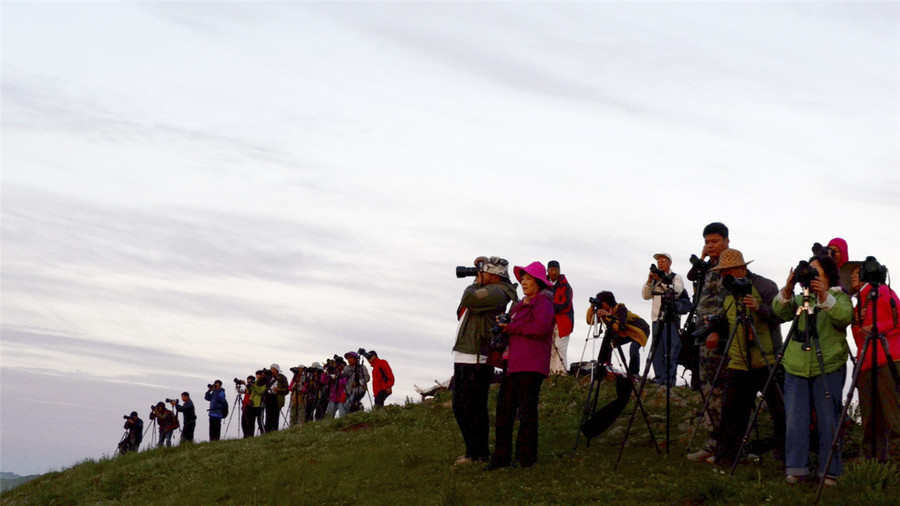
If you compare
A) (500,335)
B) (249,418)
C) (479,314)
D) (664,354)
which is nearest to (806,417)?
(500,335)

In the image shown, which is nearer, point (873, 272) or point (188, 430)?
point (873, 272)

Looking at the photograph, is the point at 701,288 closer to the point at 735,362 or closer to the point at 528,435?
the point at 735,362

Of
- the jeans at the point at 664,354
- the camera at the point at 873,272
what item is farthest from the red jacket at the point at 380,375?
the camera at the point at 873,272

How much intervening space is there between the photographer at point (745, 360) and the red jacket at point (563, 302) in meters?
7.15

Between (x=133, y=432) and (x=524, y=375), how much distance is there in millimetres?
24922

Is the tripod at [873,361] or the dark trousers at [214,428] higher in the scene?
the tripod at [873,361]

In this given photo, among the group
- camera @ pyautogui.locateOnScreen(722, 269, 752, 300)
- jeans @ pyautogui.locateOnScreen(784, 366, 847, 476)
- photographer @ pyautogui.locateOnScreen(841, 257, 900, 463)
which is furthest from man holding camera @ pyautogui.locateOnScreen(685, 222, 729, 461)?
photographer @ pyautogui.locateOnScreen(841, 257, 900, 463)

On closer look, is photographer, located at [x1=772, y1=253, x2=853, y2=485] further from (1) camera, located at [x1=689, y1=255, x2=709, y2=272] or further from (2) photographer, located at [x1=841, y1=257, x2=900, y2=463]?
(1) camera, located at [x1=689, y1=255, x2=709, y2=272]

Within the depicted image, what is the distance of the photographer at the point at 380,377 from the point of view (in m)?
25.7

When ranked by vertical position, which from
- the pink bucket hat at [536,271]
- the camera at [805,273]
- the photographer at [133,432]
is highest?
the pink bucket hat at [536,271]

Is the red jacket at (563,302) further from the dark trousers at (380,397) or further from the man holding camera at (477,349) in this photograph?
the dark trousers at (380,397)

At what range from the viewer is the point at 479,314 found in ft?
45.8

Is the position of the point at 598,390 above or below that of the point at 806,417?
above

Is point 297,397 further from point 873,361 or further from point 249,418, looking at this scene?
point 873,361
